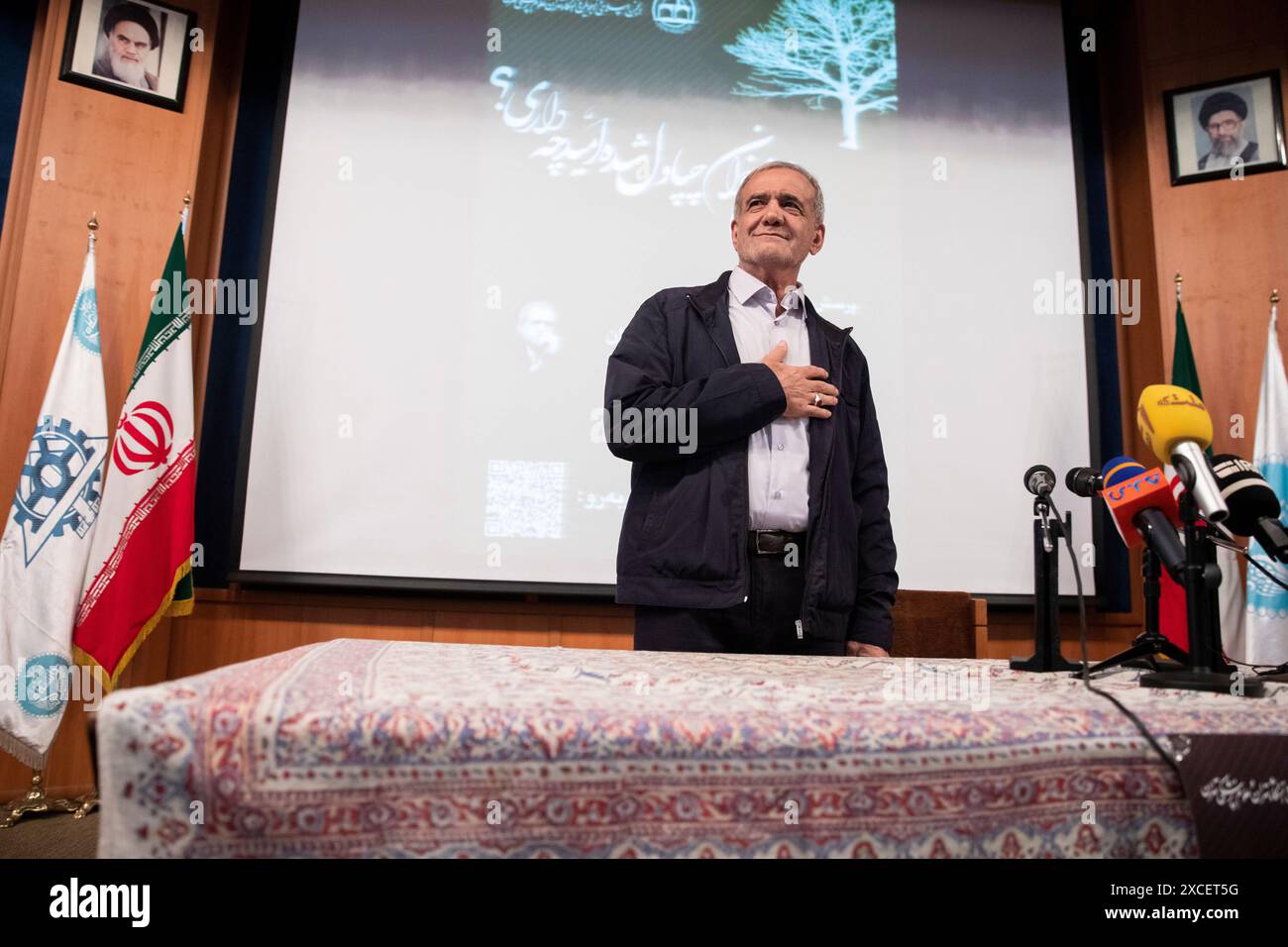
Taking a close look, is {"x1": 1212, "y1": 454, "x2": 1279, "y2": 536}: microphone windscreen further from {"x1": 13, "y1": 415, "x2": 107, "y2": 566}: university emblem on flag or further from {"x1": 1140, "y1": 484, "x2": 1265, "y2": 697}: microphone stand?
{"x1": 13, "y1": 415, "x2": 107, "y2": 566}: university emblem on flag

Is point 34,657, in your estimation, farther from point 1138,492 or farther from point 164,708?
point 1138,492

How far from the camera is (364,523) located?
3334 millimetres

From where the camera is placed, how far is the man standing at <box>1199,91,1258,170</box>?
3631mm

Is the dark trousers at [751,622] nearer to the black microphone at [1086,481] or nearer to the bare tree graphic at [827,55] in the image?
the black microphone at [1086,481]

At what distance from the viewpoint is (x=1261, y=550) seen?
121 inches

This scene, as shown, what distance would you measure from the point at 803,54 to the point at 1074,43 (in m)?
1.35

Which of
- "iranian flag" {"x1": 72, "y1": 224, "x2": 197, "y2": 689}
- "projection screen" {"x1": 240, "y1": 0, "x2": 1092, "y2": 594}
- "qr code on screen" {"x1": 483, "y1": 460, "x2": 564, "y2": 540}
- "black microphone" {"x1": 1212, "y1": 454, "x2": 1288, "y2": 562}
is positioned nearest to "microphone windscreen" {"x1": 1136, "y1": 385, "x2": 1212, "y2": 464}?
"black microphone" {"x1": 1212, "y1": 454, "x2": 1288, "y2": 562}

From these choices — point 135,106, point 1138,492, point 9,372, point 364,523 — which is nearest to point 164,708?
point 1138,492

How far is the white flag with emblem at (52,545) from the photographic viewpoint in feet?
9.29

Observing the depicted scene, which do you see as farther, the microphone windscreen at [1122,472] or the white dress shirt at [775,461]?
the white dress shirt at [775,461]

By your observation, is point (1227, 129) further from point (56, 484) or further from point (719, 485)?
point (56, 484)

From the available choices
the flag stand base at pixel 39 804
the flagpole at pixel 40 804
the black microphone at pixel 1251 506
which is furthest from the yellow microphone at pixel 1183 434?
the flag stand base at pixel 39 804

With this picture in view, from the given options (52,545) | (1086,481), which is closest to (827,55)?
(1086,481)

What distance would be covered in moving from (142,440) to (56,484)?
31 cm
